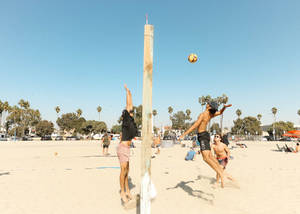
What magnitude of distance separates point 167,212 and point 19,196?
144 inches

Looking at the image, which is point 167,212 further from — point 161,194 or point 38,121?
point 38,121

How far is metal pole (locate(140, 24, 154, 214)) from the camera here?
10.6 ft

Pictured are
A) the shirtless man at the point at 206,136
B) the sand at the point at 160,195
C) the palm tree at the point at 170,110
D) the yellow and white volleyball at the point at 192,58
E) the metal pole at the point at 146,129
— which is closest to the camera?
the metal pole at the point at 146,129

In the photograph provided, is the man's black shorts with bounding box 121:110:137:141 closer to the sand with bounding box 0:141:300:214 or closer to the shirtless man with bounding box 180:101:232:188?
the sand with bounding box 0:141:300:214

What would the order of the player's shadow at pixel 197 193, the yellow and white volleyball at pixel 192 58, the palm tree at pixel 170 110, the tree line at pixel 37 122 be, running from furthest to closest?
1. the palm tree at pixel 170 110
2. the tree line at pixel 37 122
3. the yellow and white volleyball at pixel 192 58
4. the player's shadow at pixel 197 193

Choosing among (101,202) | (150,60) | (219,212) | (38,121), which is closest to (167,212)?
(219,212)

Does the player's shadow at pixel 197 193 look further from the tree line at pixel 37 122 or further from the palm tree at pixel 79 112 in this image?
the palm tree at pixel 79 112

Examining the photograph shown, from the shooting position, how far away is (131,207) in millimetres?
4238

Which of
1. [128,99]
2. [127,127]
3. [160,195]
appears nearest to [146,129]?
[127,127]

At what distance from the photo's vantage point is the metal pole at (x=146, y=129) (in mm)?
3242

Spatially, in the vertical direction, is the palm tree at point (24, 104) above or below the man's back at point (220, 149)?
above

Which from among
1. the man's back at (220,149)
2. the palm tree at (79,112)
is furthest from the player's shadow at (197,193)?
the palm tree at (79,112)

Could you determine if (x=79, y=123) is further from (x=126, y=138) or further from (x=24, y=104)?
(x=126, y=138)

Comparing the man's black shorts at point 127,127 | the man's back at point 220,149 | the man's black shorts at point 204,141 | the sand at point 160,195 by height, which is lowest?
the sand at point 160,195
